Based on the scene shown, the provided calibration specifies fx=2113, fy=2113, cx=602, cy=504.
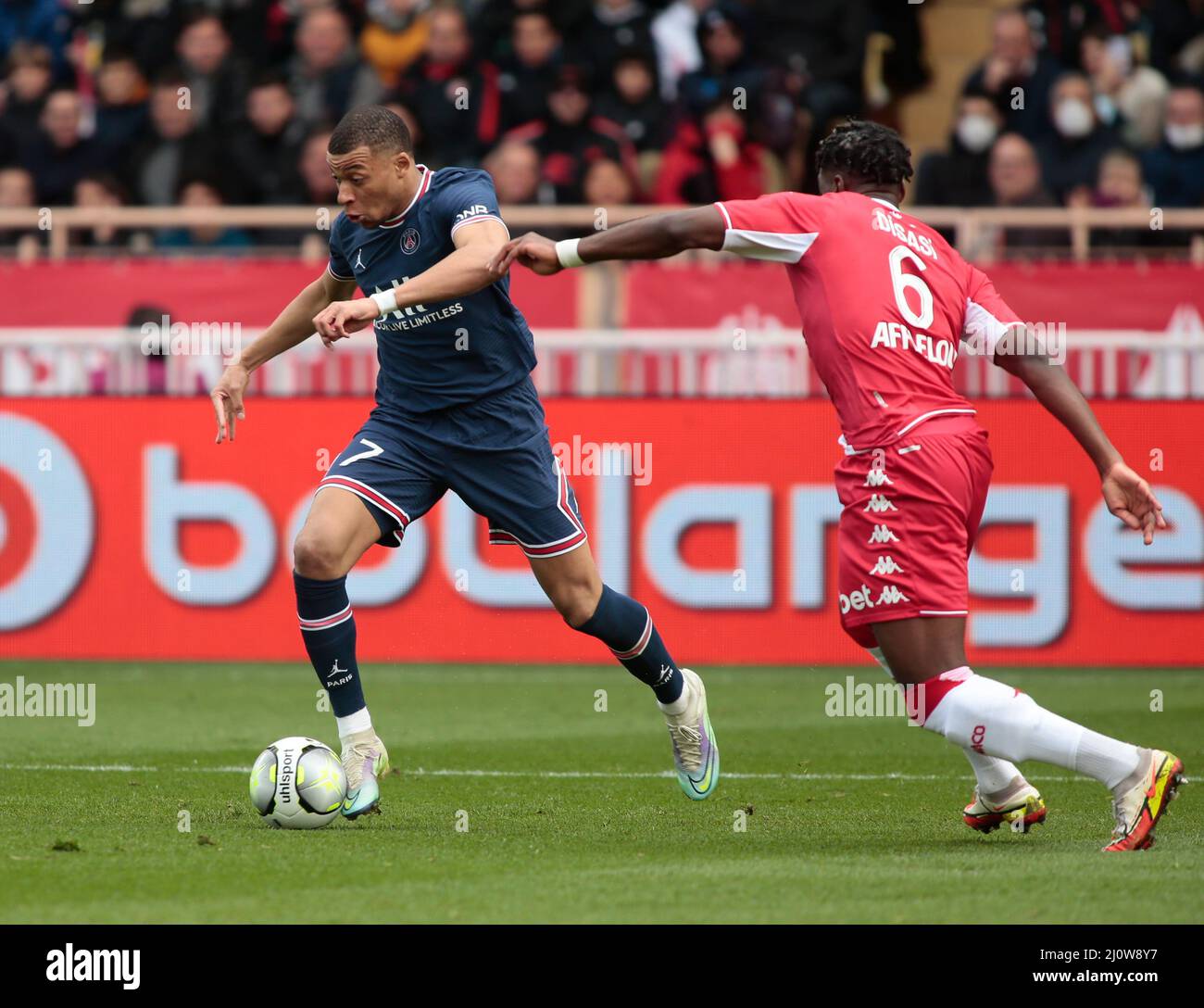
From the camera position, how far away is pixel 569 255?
580cm

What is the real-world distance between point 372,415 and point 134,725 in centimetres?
290

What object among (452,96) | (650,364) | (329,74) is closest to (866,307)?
(650,364)

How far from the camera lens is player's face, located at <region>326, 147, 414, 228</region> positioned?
695 cm

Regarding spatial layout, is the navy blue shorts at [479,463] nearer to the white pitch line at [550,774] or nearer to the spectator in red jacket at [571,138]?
the white pitch line at [550,774]

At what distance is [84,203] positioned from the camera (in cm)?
1482

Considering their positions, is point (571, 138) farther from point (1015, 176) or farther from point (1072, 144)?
point (1072, 144)

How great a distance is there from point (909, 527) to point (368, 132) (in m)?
2.30

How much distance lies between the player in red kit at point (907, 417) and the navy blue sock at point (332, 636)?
57.1 inches

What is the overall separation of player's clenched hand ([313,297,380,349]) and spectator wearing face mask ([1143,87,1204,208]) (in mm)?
9938

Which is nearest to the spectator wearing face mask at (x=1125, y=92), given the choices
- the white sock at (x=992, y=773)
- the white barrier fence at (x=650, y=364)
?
the white barrier fence at (x=650, y=364)

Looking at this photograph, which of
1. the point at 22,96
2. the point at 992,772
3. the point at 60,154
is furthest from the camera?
the point at 22,96

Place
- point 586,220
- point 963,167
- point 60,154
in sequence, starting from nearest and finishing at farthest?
point 586,220 → point 963,167 → point 60,154

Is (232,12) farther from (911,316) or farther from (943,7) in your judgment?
(911,316)

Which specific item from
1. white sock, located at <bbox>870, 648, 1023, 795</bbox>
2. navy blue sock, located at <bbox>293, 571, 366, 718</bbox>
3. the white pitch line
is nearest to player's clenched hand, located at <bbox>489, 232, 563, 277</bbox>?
navy blue sock, located at <bbox>293, 571, 366, 718</bbox>
